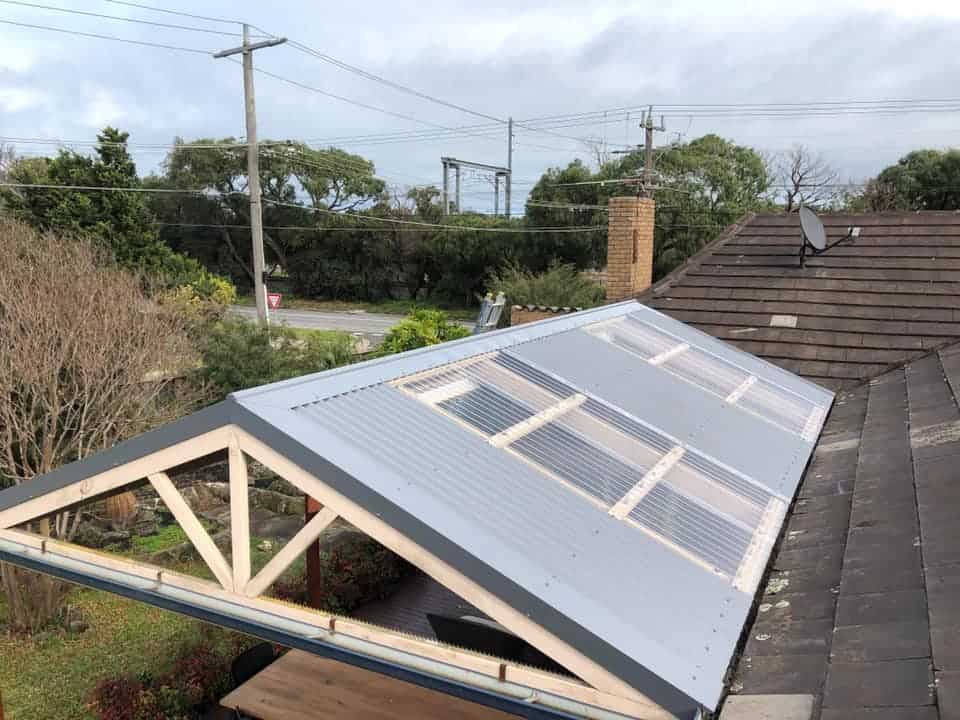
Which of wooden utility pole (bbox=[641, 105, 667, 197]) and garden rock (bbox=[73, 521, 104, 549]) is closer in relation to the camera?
garden rock (bbox=[73, 521, 104, 549])

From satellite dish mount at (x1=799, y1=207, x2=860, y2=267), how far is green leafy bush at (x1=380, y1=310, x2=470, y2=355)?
9.16m

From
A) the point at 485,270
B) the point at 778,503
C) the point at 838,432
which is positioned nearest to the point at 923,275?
the point at 838,432

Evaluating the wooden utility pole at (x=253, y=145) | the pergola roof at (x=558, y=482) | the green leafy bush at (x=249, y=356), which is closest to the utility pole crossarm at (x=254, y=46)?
the wooden utility pole at (x=253, y=145)

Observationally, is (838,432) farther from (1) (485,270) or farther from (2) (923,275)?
(1) (485,270)

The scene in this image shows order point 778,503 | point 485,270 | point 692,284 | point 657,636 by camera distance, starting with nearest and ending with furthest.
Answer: point 657,636 < point 778,503 < point 692,284 < point 485,270

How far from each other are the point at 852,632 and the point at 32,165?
115ft

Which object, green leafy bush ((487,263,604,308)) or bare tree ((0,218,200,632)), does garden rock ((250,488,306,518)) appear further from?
green leafy bush ((487,263,604,308))

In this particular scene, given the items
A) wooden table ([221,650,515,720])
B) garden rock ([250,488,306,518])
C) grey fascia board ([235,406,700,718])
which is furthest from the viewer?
garden rock ([250,488,306,518])

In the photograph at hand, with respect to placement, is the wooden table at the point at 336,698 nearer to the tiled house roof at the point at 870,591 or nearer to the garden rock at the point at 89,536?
the tiled house roof at the point at 870,591

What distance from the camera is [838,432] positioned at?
5.65 metres

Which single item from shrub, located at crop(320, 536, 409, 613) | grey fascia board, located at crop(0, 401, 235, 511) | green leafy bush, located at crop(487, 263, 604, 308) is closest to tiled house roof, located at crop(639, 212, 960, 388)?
shrub, located at crop(320, 536, 409, 613)

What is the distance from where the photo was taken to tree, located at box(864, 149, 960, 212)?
31281 millimetres

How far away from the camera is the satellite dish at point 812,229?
9609 mm

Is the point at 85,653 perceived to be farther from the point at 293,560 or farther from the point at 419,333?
the point at 419,333
